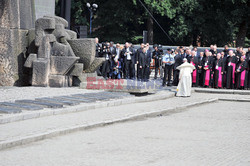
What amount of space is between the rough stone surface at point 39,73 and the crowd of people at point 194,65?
6098mm

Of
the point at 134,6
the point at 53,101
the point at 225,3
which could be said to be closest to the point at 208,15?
the point at 225,3

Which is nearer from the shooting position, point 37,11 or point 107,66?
point 37,11

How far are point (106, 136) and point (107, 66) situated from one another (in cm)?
1684

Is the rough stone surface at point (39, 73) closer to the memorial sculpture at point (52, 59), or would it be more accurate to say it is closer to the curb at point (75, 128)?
the memorial sculpture at point (52, 59)

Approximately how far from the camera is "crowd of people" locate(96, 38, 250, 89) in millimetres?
25703

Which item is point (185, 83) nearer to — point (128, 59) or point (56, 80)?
point (56, 80)

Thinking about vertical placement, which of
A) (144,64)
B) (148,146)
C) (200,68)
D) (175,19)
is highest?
(175,19)

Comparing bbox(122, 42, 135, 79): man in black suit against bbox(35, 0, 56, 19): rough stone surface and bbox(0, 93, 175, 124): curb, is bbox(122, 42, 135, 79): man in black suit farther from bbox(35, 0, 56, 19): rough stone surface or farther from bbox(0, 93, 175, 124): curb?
bbox(0, 93, 175, 124): curb

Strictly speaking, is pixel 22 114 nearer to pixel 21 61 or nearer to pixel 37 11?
pixel 21 61

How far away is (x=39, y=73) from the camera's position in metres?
20.3

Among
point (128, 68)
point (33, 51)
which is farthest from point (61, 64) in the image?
point (128, 68)

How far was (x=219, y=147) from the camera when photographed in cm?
988

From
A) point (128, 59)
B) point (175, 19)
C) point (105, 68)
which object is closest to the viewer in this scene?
point (105, 68)

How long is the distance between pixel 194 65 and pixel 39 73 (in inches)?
349
